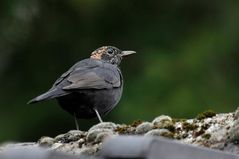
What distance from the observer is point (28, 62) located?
18.5 m

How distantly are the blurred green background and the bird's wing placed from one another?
19.1 ft

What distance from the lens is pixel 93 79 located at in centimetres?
855

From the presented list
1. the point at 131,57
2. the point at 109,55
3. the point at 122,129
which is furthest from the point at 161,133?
the point at 131,57

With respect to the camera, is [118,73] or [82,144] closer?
[82,144]

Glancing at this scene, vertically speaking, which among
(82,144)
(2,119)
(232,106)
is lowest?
(82,144)

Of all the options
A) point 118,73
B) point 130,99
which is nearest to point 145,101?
point 130,99

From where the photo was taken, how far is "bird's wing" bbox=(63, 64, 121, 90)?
827cm

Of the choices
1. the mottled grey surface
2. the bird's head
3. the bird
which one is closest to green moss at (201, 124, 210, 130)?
the mottled grey surface

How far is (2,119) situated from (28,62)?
231 cm

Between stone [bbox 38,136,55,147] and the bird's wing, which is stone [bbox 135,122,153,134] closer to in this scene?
stone [bbox 38,136,55,147]

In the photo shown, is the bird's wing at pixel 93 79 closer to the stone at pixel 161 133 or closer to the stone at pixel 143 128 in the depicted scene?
the stone at pixel 143 128

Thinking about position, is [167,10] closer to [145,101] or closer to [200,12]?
[200,12]

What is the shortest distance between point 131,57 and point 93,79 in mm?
9248

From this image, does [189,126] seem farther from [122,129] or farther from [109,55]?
[109,55]
